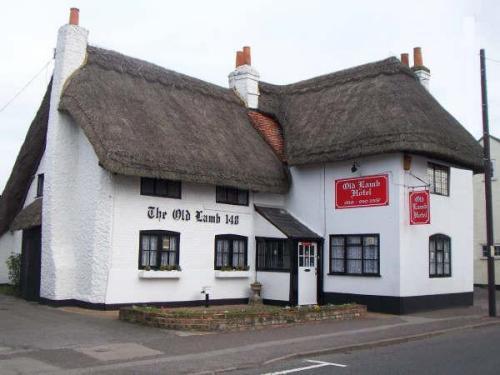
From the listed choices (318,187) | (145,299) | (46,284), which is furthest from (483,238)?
(46,284)

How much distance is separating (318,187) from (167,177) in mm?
6319

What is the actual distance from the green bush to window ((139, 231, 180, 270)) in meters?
5.96

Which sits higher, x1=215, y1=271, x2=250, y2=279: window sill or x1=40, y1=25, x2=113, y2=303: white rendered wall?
x1=40, y1=25, x2=113, y2=303: white rendered wall

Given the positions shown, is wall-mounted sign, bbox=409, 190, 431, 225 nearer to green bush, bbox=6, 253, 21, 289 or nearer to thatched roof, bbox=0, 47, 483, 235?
thatched roof, bbox=0, 47, 483, 235

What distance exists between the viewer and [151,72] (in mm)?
21500

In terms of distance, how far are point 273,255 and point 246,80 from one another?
A: 803cm

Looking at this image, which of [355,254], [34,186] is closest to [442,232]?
[355,254]

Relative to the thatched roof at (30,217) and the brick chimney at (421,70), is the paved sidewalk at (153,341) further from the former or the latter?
the brick chimney at (421,70)

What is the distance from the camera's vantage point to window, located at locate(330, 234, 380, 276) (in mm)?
19438

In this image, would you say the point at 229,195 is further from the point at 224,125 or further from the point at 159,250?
the point at 159,250

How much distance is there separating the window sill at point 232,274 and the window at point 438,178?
710cm

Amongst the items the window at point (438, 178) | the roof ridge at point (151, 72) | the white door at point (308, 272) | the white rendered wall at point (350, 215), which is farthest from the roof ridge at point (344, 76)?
the white door at point (308, 272)

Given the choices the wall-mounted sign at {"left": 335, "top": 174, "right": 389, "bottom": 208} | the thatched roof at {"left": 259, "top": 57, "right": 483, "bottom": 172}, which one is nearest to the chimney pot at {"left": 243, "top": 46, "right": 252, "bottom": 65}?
the thatched roof at {"left": 259, "top": 57, "right": 483, "bottom": 172}

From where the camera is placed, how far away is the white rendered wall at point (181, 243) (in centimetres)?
1733
